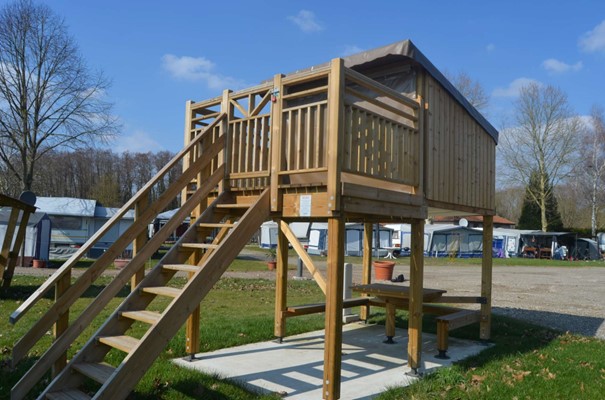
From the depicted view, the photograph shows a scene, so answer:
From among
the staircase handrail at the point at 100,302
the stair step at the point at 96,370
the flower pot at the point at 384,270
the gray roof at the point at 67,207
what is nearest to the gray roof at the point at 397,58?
the staircase handrail at the point at 100,302

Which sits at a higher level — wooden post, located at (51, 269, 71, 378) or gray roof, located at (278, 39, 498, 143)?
gray roof, located at (278, 39, 498, 143)

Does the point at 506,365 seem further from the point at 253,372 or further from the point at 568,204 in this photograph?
the point at 568,204

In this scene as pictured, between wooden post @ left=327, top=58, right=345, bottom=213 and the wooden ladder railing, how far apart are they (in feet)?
6.30

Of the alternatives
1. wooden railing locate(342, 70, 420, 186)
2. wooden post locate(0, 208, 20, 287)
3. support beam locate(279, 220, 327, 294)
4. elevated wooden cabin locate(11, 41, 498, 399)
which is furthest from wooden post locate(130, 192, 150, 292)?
wooden post locate(0, 208, 20, 287)

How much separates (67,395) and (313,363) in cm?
324

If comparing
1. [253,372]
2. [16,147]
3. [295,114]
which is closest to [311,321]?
[253,372]

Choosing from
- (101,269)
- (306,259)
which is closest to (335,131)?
(306,259)

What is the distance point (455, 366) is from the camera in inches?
258

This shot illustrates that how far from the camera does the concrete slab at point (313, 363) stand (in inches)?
227

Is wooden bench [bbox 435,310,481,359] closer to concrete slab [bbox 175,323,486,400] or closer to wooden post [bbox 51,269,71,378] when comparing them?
concrete slab [bbox 175,323,486,400]

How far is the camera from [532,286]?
63.6 ft

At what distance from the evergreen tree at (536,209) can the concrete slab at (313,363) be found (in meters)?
42.3

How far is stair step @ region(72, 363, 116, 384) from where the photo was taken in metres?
4.31

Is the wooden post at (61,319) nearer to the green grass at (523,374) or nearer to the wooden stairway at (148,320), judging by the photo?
the wooden stairway at (148,320)
